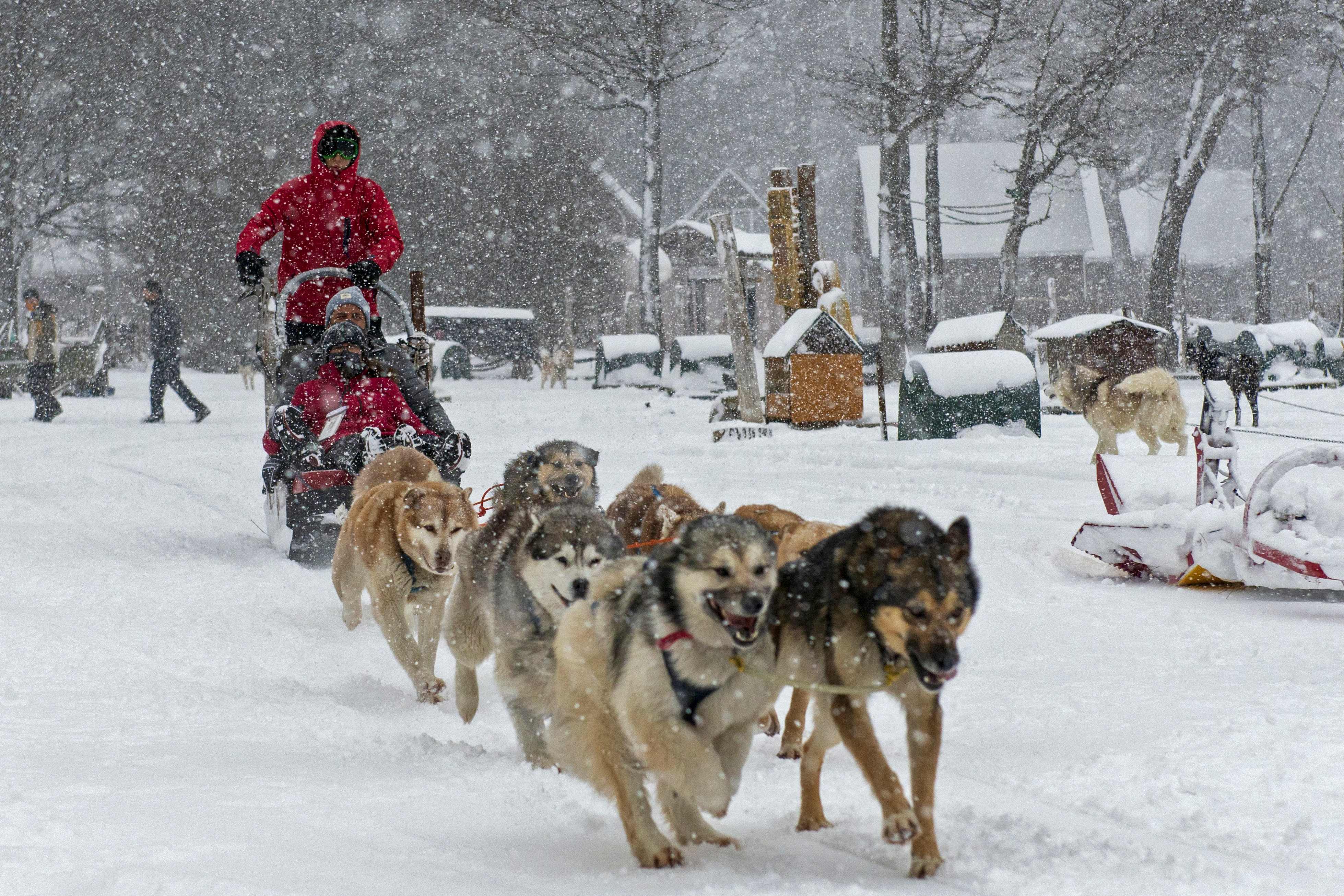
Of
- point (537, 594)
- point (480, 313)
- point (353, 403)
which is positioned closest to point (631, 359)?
point (480, 313)

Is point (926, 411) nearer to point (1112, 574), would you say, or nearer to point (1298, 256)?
point (1112, 574)

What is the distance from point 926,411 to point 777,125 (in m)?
51.0

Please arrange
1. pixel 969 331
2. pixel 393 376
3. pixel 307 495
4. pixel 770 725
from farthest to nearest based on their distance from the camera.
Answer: pixel 969 331
pixel 393 376
pixel 307 495
pixel 770 725

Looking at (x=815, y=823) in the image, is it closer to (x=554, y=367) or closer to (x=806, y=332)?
(x=806, y=332)

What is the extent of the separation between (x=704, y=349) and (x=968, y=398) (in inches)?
440

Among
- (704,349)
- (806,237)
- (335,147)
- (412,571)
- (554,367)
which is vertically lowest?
(412,571)

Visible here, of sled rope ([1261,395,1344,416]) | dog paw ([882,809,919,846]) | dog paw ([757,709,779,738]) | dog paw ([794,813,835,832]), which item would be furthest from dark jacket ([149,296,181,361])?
dog paw ([882,809,919,846])

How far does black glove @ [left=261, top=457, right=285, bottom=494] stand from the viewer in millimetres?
7555

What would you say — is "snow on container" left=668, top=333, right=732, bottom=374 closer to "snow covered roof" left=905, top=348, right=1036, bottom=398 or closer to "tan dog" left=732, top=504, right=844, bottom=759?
"snow covered roof" left=905, top=348, right=1036, bottom=398

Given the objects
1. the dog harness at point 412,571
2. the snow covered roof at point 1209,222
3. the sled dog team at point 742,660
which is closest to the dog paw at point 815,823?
the sled dog team at point 742,660

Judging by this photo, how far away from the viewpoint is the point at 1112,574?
668 cm

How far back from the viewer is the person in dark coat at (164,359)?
58.9ft

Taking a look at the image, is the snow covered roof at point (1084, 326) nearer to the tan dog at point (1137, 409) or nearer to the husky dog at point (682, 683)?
the tan dog at point (1137, 409)

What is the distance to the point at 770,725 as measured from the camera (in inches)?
170
